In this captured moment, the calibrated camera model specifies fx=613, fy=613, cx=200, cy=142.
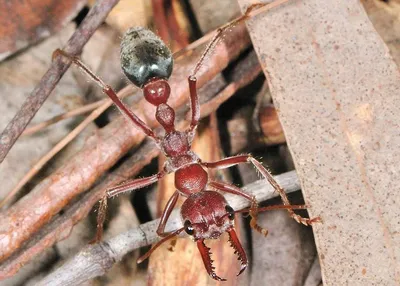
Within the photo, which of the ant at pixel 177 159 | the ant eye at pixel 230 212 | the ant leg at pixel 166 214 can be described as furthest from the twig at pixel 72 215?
the ant eye at pixel 230 212

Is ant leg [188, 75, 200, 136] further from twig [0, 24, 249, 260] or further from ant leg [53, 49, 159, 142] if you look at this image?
ant leg [53, 49, 159, 142]

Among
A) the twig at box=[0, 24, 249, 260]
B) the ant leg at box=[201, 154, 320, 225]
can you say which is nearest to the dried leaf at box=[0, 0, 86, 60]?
the twig at box=[0, 24, 249, 260]

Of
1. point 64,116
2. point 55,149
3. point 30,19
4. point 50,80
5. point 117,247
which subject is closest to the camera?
point 117,247

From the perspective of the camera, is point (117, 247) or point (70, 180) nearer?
point (117, 247)

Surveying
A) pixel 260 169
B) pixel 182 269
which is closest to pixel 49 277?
pixel 182 269

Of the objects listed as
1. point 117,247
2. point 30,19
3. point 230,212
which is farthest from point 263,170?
point 30,19

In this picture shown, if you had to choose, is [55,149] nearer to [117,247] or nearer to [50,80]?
[50,80]
